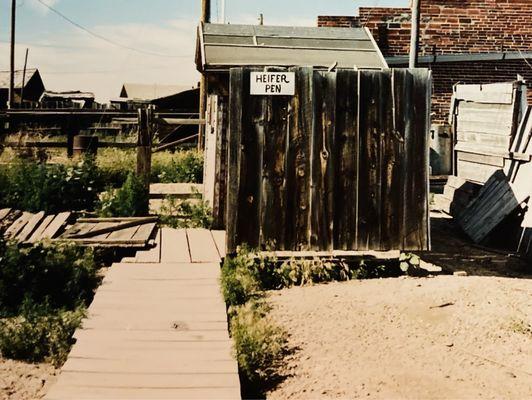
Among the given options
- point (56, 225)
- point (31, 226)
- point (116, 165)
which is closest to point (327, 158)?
point (56, 225)

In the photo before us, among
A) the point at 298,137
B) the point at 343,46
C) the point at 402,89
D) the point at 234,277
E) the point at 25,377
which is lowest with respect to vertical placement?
the point at 25,377

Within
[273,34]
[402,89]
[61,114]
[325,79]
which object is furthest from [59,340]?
[61,114]

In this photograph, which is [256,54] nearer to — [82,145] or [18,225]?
[18,225]

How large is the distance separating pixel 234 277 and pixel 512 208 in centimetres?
520

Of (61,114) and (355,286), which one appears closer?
(355,286)

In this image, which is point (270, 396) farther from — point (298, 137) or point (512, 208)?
point (512, 208)

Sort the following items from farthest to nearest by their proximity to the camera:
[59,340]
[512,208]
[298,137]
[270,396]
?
1. [512,208]
2. [298,137]
3. [59,340]
4. [270,396]

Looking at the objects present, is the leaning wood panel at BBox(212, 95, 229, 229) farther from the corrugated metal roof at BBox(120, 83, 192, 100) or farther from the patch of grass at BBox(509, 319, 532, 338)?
the corrugated metal roof at BBox(120, 83, 192, 100)

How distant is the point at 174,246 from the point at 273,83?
7.60 feet

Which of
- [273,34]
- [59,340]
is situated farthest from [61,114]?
[59,340]

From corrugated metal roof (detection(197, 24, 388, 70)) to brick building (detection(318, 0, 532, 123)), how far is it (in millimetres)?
7805

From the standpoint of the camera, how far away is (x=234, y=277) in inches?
267

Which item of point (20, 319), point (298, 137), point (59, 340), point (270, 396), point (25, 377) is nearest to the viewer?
point (270, 396)

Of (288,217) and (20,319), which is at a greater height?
(288,217)
